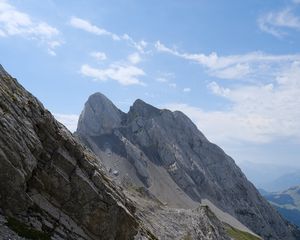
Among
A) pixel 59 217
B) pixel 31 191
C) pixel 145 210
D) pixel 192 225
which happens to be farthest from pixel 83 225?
pixel 192 225

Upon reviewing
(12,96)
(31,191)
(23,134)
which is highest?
(12,96)

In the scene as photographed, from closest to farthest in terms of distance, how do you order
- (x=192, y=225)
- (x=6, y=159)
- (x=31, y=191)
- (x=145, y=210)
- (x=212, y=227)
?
1. (x=6, y=159)
2. (x=31, y=191)
3. (x=145, y=210)
4. (x=192, y=225)
5. (x=212, y=227)

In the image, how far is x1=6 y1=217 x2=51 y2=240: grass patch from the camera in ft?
127

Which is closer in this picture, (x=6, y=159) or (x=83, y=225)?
(x=6, y=159)

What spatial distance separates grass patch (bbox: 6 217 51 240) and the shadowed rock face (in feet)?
6.72

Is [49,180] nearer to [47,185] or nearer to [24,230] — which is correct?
[47,185]

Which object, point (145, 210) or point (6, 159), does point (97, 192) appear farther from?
point (145, 210)

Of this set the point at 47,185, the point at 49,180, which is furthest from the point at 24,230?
the point at 49,180

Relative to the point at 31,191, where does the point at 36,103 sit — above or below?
above

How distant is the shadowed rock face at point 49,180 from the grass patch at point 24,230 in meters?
2.05

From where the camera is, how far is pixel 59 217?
49844mm

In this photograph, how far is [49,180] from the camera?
51.4 m

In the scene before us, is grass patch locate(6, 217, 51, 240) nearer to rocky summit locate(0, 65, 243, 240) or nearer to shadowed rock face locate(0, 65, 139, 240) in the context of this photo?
rocky summit locate(0, 65, 243, 240)

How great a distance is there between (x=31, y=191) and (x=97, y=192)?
34.4ft
